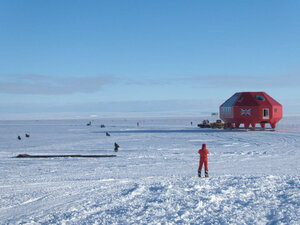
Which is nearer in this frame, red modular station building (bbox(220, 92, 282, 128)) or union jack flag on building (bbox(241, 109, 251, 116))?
red modular station building (bbox(220, 92, 282, 128))

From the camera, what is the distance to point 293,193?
11.2m

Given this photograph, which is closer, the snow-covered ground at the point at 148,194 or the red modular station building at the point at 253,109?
the snow-covered ground at the point at 148,194

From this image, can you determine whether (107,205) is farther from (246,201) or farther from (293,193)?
(293,193)

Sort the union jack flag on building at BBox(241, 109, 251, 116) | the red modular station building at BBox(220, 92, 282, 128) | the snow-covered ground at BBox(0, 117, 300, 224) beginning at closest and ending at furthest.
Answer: the snow-covered ground at BBox(0, 117, 300, 224) < the red modular station building at BBox(220, 92, 282, 128) < the union jack flag on building at BBox(241, 109, 251, 116)

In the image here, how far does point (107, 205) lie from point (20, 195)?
3.21 m

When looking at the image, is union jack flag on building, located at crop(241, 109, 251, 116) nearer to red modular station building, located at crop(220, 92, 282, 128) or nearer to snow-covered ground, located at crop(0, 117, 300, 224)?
red modular station building, located at crop(220, 92, 282, 128)

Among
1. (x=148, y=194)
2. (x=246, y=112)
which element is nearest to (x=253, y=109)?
(x=246, y=112)

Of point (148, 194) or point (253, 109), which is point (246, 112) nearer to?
point (253, 109)

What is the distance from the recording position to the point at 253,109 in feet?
155

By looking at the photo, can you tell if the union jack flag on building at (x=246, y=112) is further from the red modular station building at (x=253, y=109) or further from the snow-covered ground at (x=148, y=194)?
the snow-covered ground at (x=148, y=194)

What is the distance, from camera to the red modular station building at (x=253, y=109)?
47.3 metres

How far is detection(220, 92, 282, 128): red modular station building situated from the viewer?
47.3m

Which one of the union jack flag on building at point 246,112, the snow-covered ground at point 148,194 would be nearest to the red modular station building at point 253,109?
the union jack flag on building at point 246,112

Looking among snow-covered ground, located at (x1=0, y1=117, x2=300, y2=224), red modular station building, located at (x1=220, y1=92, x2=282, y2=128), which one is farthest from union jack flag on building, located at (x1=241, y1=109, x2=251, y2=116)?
snow-covered ground, located at (x1=0, y1=117, x2=300, y2=224)
